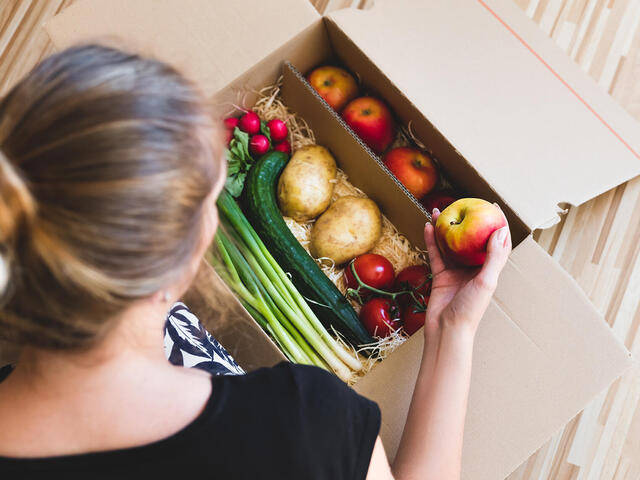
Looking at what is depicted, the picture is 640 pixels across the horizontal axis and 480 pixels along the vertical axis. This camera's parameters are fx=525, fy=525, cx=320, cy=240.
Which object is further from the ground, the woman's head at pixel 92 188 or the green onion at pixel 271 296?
the woman's head at pixel 92 188

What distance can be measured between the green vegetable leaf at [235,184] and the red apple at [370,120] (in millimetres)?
280

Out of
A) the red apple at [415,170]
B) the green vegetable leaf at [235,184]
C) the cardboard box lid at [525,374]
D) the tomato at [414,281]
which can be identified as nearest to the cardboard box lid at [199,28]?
the green vegetable leaf at [235,184]

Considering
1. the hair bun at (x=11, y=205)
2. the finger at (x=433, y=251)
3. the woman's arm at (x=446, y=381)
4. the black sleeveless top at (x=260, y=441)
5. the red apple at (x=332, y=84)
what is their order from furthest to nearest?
the red apple at (x=332, y=84)
the finger at (x=433, y=251)
the woman's arm at (x=446, y=381)
the black sleeveless top at (x=260, y=441)
the hair bun at (x=11, y=205)

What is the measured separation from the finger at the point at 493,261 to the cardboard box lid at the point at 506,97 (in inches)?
5.1

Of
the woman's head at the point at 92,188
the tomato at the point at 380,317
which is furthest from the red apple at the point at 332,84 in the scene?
the woman's head at the point at 92,188

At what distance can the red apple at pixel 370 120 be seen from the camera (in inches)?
46.6

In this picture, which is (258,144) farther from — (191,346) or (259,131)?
→ (191,346)

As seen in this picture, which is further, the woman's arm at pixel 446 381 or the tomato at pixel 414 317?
the tomato at pixel 414 317

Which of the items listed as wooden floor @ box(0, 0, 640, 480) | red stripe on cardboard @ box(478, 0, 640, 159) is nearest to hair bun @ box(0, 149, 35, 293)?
red stripe on cardboard @ box(478, 0, 640, 159)

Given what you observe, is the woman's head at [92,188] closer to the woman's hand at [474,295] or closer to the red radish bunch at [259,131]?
the woman's hand at [474,295]

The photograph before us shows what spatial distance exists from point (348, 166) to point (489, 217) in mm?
433

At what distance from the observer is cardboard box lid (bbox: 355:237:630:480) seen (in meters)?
0.89

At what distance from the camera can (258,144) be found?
47.9 inches

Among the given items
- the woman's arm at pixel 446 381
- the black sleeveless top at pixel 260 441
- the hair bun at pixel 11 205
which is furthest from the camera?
the woman's arm at pixel 446 381
